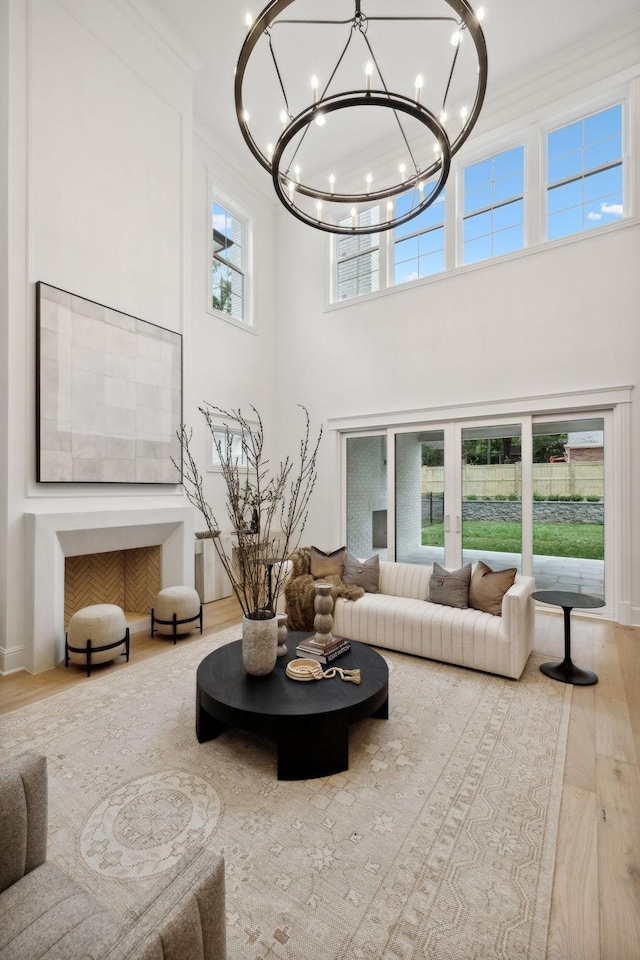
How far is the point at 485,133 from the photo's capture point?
5297mm

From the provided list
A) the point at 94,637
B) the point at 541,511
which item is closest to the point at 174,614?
the point at 94,637

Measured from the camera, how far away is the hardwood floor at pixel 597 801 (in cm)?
140

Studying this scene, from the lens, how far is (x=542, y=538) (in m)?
4.90

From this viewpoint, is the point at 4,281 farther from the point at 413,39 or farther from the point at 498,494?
the point at 498,494

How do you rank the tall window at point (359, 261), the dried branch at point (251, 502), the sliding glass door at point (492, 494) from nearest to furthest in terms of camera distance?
the dried branch at point (251, 502) → the sliding glass door at point (492, 494) → the tall window at point (359, 261)

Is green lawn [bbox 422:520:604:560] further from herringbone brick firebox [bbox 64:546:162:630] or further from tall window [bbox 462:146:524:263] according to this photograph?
herringbone brick firebox [bbox 64:546:162:630]

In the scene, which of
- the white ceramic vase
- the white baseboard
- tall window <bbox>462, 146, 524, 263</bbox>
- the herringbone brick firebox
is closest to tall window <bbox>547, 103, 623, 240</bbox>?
tall window <bbox>462, 146, 524, 263</bbox>

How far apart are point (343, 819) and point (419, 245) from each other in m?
6.19

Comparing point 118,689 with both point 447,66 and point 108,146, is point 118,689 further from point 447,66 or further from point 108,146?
point 447,66

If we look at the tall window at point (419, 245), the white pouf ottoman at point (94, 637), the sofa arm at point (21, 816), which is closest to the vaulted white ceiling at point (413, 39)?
the tall window at point (419, 245)

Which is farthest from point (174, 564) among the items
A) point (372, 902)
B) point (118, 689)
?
point (372, 902)

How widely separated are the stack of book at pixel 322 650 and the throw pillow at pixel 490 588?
1.32m

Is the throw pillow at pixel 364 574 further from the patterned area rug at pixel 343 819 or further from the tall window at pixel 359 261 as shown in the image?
the tall window at pixel 359 261

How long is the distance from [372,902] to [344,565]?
2.83 m
